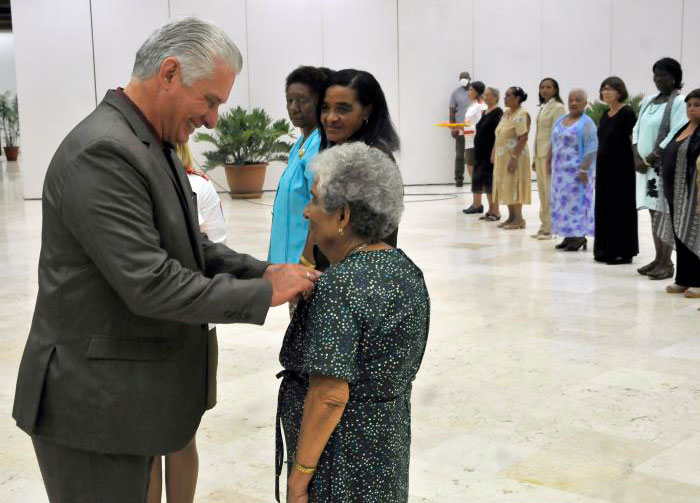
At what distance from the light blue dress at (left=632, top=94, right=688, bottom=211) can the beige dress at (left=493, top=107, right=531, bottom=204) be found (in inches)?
115

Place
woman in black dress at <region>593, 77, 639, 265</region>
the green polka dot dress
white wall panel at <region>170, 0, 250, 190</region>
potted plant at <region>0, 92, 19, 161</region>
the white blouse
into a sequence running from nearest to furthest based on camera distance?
the green polka dot dress → woman in black dress at <region>593, 77, 639, 265</region> → the white blouse → white wall panel at <region>170, 0, 250, 190</region> → potted plant at <region>0, 92, 19, 161</region>

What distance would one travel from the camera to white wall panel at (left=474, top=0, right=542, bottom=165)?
1850 centimetres

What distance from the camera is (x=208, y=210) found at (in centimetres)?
361

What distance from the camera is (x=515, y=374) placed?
5090 millimetres

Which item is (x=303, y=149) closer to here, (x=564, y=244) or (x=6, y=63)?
(x=564, y=244)

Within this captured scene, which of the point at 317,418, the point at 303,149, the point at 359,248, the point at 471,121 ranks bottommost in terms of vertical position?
the point at 317,418

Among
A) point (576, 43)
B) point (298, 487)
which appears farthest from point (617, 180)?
point (576, 43)

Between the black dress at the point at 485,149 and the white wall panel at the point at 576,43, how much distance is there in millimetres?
7193

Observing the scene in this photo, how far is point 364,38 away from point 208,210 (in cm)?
1484

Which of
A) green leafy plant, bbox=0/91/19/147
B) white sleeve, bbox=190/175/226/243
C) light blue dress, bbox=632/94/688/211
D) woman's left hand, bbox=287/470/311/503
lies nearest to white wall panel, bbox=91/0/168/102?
light blue dress, bbox=632/94/688/211

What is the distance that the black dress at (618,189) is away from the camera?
29.0 ft

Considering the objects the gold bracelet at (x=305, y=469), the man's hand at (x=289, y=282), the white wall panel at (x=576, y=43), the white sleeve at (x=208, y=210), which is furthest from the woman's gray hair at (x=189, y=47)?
the white wall panel at (x=576, y=43)

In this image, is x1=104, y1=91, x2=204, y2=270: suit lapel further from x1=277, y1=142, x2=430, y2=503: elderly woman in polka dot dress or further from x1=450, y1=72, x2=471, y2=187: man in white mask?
x1=450, y1=72, x2=471, y2=187: man in white mask

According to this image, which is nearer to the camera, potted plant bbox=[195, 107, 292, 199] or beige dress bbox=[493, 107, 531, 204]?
beige dress bbox=[493, 107, 531, 204]
